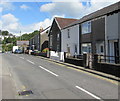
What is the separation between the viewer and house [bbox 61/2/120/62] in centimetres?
1487

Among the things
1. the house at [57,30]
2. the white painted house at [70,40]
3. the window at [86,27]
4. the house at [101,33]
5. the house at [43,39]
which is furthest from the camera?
the house at [43,39]

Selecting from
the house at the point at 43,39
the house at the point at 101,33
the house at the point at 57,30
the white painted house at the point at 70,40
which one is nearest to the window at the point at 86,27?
the house at the point at 101,33

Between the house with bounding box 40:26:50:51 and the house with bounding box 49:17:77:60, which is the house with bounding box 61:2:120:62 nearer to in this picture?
the house with bounding box 49:17:77:60

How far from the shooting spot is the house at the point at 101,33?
585 inches

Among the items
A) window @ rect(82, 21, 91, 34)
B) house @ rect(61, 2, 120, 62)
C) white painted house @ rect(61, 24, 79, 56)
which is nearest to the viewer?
house @ rect(61, 2, 120, 62)

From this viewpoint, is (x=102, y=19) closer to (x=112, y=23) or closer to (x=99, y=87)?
(x=112, y=23)

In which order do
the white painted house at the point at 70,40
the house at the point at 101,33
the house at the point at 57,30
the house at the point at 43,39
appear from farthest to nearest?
1. the house at the point at 43,39
2. the house at the point at 57,30
3. the white painted house at the point at 70,40
4. the house at the point at 101,33

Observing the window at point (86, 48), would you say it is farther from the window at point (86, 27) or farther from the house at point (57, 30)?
the house at point (57, 30)

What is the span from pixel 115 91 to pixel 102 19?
11.3 meters

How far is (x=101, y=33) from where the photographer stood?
16.8 m

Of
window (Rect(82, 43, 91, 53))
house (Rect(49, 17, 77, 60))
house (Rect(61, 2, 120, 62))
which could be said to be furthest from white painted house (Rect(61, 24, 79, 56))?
house (Rect(49, 17, 77, 60))

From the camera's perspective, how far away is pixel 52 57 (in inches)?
998

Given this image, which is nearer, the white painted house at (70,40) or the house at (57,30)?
the white painted house at (70,40)

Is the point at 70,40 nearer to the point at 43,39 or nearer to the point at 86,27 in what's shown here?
the point at 86,27
